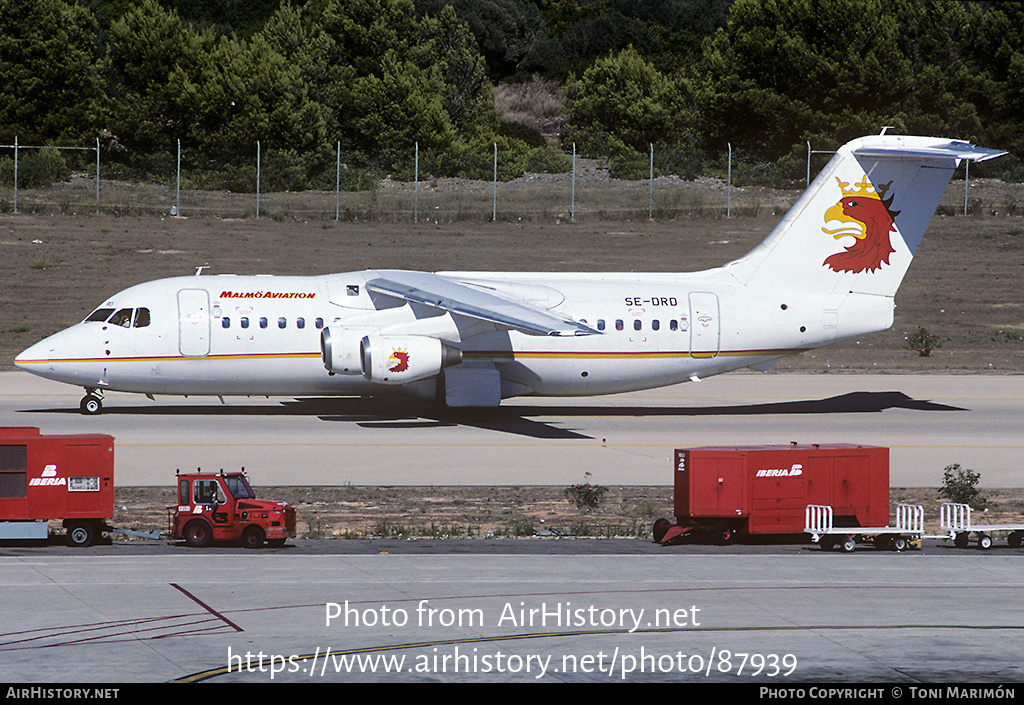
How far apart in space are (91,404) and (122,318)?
8.16 ft

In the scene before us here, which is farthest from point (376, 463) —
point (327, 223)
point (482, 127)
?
point (482, 127)

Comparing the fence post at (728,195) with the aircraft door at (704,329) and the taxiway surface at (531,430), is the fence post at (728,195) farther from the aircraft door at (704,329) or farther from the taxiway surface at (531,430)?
the aircraft door at (704,329)

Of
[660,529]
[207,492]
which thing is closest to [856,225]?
[660,529]

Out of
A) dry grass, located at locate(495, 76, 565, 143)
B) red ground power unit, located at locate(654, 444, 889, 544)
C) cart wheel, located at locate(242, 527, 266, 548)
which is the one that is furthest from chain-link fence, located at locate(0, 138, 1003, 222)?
cart wheel, located at locate(242, 527, 266, 548)

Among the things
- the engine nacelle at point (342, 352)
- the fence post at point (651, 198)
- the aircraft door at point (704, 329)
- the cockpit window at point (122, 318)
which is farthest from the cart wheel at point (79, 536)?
the fence post at point (651, 198)

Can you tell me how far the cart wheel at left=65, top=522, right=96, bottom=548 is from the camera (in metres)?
19.4

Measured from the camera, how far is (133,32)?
7631 centimetres

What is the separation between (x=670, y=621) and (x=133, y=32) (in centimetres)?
6984

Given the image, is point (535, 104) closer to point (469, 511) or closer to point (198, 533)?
point (469, 511)

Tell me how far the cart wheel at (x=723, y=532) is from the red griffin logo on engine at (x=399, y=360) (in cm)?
1205

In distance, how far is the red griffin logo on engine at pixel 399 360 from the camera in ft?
100

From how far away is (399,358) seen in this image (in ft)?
100

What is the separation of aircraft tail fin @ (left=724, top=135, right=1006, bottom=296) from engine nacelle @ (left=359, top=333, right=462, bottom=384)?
9.10m

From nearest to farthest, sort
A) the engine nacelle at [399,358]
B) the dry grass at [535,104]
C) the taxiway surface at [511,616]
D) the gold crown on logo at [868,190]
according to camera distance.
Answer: the taxiway surface at [511,616], the engine nacelle at [399,358], the gold crown on logo at [868,190], the dry grass at [535,104]
